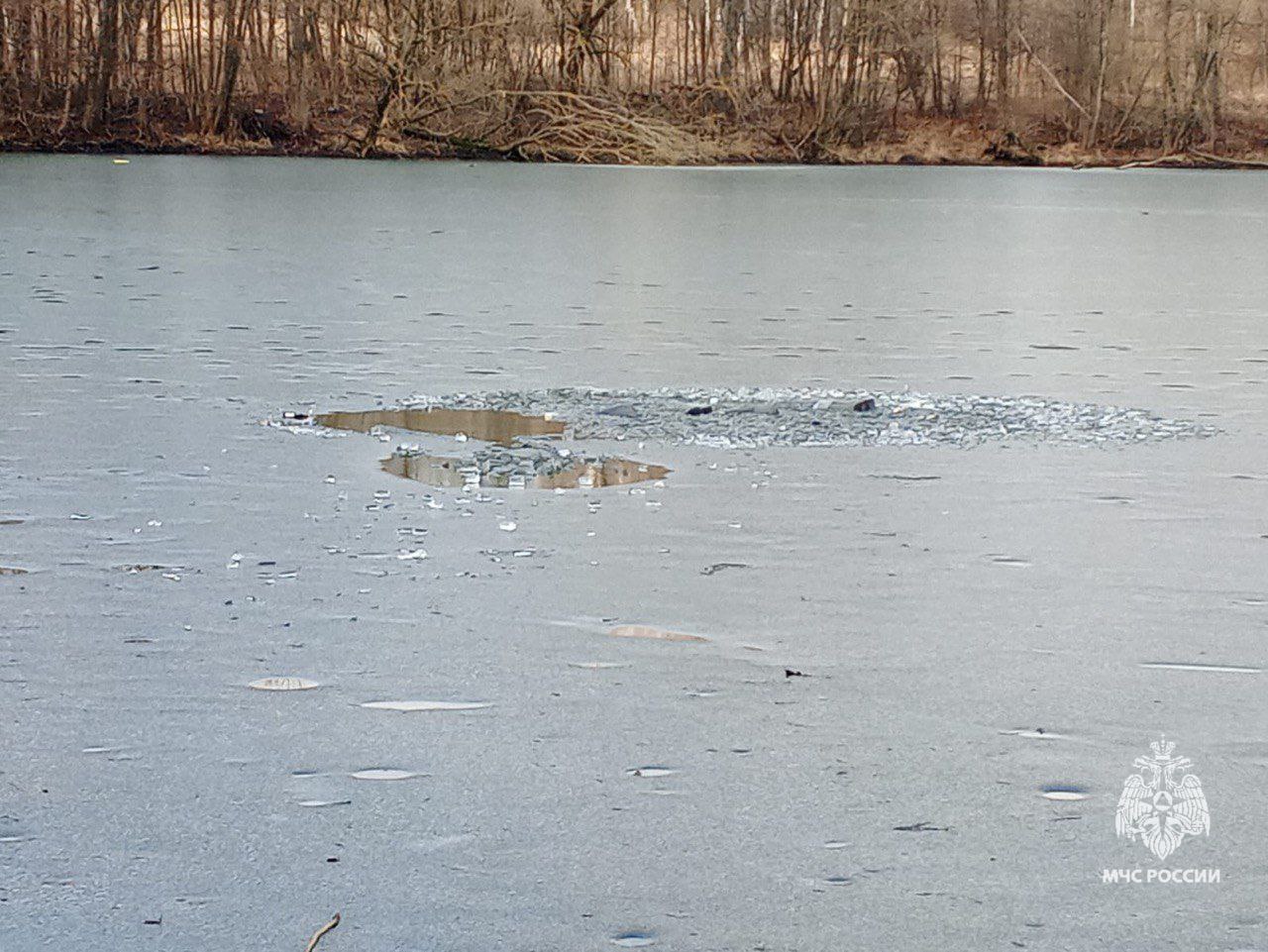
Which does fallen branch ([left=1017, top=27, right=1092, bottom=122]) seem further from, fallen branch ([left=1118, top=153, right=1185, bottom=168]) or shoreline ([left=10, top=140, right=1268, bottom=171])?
fallen branch ([left=1118, top=153, right=1185, bottom=168])

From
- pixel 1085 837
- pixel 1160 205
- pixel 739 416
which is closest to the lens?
pixel 1085 837

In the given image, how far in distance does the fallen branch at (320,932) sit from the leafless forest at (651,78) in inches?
1085

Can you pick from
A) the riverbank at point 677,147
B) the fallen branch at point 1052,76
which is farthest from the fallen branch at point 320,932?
the fallen branch at point 1052,76

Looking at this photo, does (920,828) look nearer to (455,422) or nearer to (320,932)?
(320,932)

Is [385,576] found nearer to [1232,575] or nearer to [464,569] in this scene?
Answer: [464,569]

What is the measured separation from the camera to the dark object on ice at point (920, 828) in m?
2.28

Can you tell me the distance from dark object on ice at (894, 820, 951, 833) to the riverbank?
27243 millimetres

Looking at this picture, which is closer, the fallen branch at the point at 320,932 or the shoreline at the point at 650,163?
the fallen branch at the point at 320,932

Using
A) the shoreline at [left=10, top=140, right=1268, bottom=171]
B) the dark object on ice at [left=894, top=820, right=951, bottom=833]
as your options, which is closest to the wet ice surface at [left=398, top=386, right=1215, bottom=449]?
the dark object on ice at [left=894, top=820, right=951, bottom=833]

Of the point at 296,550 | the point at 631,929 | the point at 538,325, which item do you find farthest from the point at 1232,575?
the point at 538,325

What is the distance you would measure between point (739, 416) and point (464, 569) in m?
2.03

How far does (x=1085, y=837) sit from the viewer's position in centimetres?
227

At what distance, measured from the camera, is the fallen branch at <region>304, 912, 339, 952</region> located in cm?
194

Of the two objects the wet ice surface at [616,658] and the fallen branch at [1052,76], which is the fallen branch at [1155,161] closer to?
the fallen branch at [1052,76]
